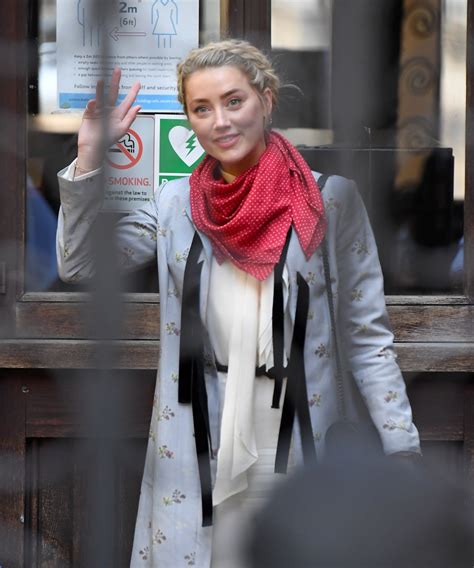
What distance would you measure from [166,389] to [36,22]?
82 centimetres

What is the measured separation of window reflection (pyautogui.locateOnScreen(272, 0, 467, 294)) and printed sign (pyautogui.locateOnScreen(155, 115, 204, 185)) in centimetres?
28

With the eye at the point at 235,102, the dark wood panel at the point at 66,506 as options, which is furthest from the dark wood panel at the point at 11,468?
the eye at the point at 235,102

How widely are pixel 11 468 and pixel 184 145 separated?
27.3 inches

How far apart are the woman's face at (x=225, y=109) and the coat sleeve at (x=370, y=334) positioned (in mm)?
167

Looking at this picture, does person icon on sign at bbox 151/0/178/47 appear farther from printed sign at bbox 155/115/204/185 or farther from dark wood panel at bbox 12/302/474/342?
dark wood panel at bbox 12/302/474/342

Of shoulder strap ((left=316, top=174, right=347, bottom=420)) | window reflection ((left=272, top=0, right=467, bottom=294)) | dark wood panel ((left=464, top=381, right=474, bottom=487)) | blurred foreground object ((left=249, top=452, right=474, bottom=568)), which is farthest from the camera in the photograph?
dark wood panel ((left=464, top=381, right=474, bottom=487))

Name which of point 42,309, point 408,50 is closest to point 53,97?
point 42,309

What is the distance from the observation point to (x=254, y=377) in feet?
4.78

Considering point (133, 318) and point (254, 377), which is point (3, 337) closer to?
point (133, 318)

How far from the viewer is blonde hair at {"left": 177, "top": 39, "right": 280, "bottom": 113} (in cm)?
143

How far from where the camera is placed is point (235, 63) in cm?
143

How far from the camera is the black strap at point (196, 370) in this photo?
4.84ft

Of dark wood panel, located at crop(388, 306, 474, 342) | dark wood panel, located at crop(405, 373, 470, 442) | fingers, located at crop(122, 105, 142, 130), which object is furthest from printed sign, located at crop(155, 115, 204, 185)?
fingers, located at crop(122, 105, 142, 130)

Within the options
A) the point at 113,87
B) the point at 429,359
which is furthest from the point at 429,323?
the point at 113,87
